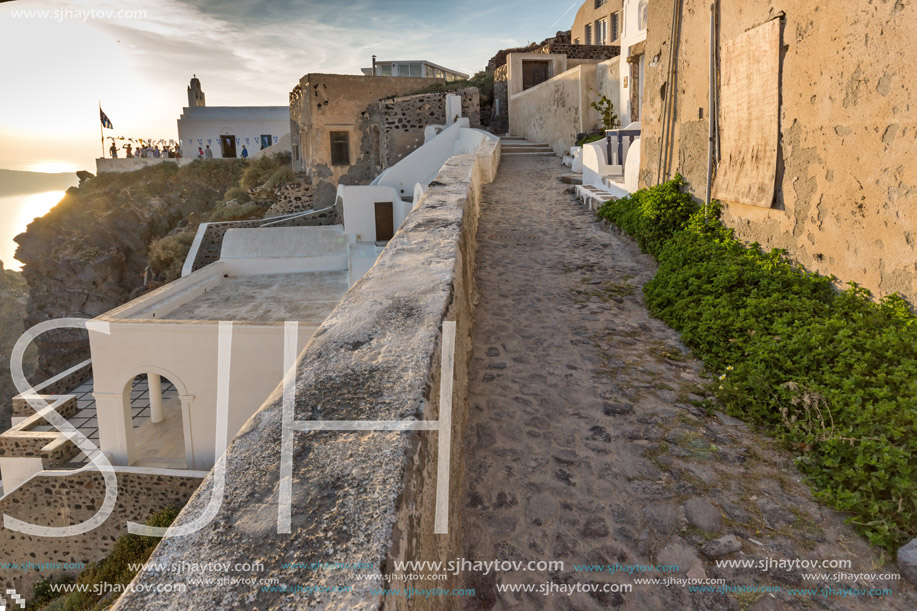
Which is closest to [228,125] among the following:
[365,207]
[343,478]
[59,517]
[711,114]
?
[365,207]

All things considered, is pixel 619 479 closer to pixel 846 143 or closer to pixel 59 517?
pixel 846 143

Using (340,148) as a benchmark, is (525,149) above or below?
below

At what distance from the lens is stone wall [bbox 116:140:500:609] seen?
4.26ft

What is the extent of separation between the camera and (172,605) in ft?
4.11

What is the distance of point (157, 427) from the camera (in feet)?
43.6

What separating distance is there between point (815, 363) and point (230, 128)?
43.1 meters

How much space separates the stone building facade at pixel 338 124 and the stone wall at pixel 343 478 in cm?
2379

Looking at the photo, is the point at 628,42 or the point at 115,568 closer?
the point at 115,568

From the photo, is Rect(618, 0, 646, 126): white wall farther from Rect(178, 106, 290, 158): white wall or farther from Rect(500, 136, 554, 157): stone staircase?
Rect(178, 106, 290, 158): white wall

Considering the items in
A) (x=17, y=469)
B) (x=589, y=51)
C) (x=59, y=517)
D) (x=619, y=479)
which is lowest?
(x=59, y=517)

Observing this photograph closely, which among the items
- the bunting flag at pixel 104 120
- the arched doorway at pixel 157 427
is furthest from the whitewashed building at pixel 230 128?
the arched doorway at pixel 157 427

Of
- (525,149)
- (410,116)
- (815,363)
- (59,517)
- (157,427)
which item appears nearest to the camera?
(815,363)

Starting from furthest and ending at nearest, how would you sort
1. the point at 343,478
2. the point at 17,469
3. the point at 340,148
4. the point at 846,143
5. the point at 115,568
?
the point at 340,148
the point at 17,469
the point at 115,568
the point at 846,143
the point at 343,478

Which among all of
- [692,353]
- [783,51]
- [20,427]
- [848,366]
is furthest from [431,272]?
[20,427]
